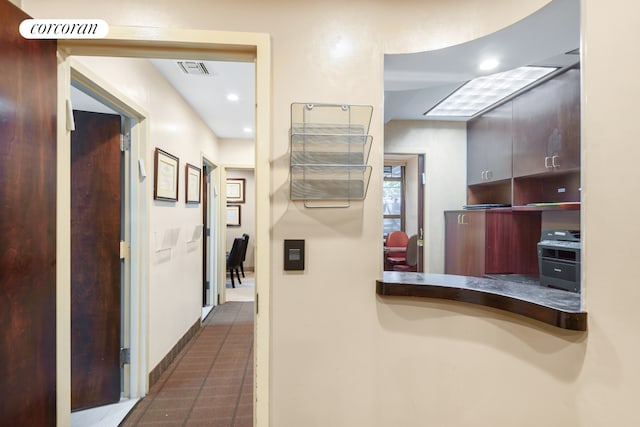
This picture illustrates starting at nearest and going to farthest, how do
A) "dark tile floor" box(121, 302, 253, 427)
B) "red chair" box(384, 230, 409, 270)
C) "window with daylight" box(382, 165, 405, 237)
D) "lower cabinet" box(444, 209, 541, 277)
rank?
"dark tile floor" box(121, 302, 253, 427)
"lower cabinet" box(444, 209, 541, 277)
"red chair" box(384, 230, 409, 270)
"window with daylight" box(382, 165, 405, 237)

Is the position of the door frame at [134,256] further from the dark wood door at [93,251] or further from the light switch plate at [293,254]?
the light switch plate at [293,254]

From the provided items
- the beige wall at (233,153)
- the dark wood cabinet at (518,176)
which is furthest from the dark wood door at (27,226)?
the beige wall at (233,153)

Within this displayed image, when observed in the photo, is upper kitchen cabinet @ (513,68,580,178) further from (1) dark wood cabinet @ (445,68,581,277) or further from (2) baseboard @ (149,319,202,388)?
(2) baseboard @ (149,319,202,388)

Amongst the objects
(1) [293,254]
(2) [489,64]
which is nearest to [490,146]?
(2) [489,64]

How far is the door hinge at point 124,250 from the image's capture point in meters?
1.99

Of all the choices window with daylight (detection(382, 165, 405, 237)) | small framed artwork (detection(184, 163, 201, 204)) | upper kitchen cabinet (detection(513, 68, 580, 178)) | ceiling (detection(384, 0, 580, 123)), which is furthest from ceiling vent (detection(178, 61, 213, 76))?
window with daylight (detection(382, 165, 405, 237))

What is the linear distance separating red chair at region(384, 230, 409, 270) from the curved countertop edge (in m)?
2.80

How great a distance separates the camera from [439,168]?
339cm

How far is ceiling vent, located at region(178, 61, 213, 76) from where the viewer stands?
2160mm

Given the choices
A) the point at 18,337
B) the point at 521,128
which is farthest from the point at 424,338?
the point at 521,128

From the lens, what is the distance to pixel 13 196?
40.2 inches

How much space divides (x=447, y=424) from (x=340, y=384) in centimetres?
49

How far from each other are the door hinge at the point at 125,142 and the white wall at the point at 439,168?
2518 mm

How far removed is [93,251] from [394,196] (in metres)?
4.79
